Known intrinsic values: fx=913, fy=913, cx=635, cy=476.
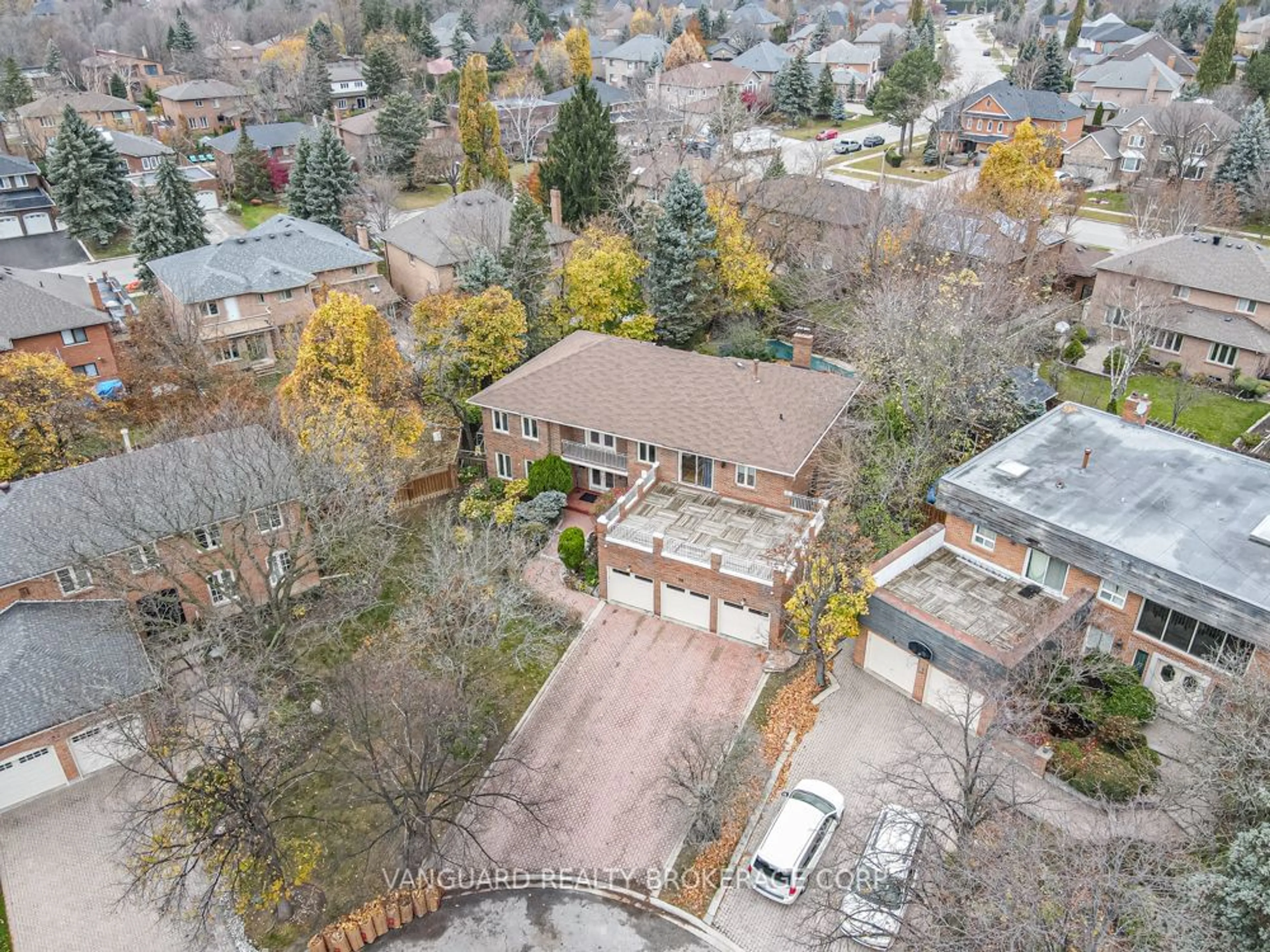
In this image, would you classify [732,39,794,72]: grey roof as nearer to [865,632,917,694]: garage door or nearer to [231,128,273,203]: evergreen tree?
[231,128,273,203]: evergreen tree

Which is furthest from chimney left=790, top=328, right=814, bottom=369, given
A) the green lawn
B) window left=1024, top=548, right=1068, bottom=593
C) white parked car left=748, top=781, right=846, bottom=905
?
white parked car left=748, top=781, right=846, bottom=905

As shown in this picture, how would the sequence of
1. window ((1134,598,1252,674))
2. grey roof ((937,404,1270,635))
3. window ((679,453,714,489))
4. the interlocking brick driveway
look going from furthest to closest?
window ((679,453,714,489)) → grey roof ((937,404,1270,635)) → the interlocking brick driveway → window ((1134,598,1252,674))

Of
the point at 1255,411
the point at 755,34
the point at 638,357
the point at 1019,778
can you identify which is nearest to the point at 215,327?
the point at 638,357

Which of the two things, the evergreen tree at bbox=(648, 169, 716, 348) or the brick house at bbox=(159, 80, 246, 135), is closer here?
the evergreen tree at bbox=(648, 169, 716, 348)

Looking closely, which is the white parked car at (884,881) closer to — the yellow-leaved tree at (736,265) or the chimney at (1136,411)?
the chimney at (1136,411)

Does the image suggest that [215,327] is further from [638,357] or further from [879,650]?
[879,650]

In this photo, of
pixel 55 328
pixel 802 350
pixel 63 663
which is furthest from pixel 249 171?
pixel 63 663

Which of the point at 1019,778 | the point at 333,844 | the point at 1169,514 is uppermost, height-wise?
the point at 1169,514
